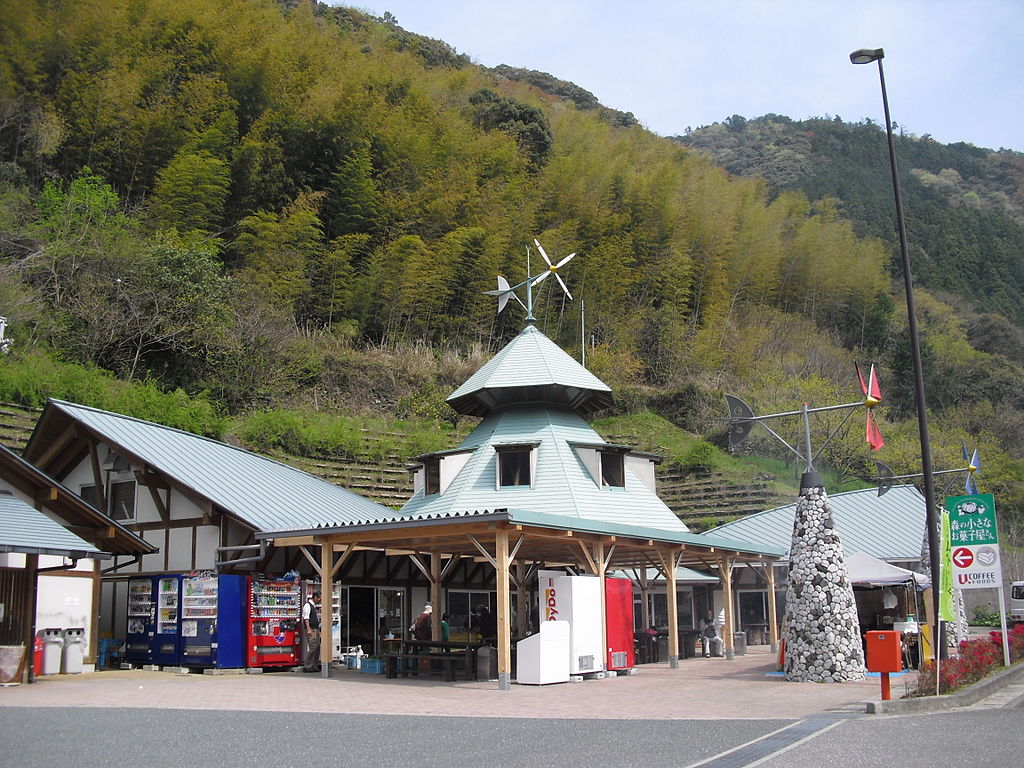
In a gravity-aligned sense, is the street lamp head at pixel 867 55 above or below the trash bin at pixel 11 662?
→ above

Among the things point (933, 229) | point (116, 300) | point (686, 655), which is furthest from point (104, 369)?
point (933, 229)

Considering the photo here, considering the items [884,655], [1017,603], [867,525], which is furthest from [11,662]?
[1017,603]

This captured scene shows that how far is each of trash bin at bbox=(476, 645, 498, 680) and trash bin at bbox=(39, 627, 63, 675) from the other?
642 centimetres

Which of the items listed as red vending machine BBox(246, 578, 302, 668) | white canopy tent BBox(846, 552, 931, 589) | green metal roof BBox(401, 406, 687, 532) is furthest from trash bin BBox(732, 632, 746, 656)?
red vending machine BBox(246, 578, 302, 668)

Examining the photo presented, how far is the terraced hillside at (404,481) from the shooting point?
27.4m

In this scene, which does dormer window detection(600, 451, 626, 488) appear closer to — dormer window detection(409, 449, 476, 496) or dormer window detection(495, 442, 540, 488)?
dormer window detection(495, 442, 540, 488)

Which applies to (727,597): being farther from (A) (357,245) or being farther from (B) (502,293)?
(A) (357,245)

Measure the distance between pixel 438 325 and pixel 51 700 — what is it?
88.6 ft

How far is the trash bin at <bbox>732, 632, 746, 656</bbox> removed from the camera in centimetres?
2203

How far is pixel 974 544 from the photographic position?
12.0m

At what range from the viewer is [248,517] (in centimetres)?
1570

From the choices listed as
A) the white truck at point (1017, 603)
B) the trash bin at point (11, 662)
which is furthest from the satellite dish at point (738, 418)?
the white truck at point (1017, 603)

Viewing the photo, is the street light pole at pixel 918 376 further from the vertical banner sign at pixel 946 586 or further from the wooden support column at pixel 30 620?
the wooden support column at pixel 30 620

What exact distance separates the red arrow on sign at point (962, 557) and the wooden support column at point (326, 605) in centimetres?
883
